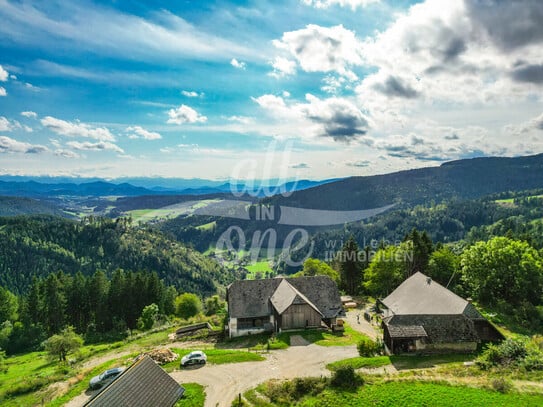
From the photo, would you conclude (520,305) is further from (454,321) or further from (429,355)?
(429,355)

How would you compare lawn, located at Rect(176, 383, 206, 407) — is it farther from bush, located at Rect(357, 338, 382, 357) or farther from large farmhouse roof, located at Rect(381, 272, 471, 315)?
large farmhouse roof, located at Rect(381, 272, 471, 315)

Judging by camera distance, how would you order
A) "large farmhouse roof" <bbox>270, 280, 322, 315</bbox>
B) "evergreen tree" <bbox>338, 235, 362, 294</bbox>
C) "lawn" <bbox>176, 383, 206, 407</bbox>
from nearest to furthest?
"lawn" <bbox>176, 383, 206, 407</bbox>
"large farmhouse roof" <bbox>270, 280, 322, 315</bbox>
"evergreen tree" <bbox>338, 235, 362, 294</bbox>

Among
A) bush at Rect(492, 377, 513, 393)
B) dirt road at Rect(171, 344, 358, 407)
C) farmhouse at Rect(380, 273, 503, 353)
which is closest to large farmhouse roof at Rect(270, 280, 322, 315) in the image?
dirt road at Rect(171, 344, 358, 407)

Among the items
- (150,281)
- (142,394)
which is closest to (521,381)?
(142,394)

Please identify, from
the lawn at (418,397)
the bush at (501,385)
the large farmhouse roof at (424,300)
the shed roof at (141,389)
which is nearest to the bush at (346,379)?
the lawn at (418,397)

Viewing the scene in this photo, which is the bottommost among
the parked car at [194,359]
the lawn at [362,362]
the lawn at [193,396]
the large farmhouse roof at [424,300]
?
the parked car at [194,359]

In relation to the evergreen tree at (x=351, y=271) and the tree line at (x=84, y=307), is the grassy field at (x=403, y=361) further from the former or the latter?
the tree line at (x=84, y=307)

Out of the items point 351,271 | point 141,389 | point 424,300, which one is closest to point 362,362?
point 424,300
